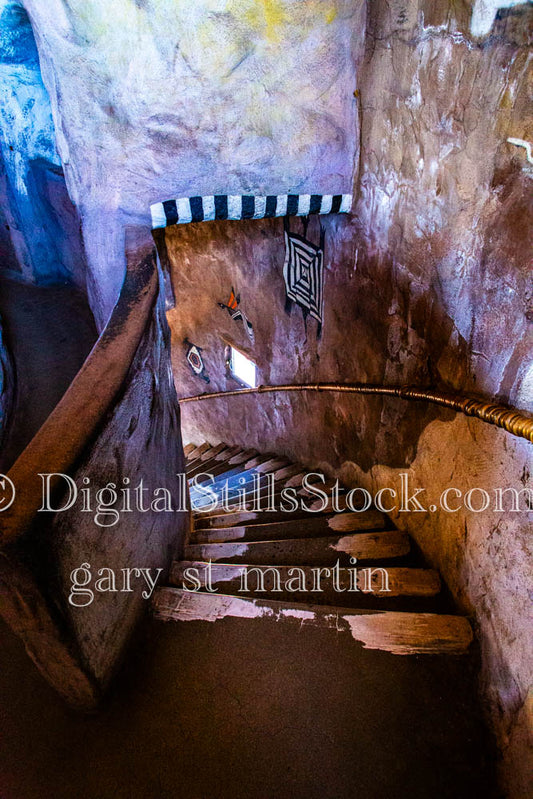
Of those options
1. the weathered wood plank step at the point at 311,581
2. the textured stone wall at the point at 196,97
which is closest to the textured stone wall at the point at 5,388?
the textured stone wall at the point at 196,97

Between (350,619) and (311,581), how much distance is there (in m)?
0.36

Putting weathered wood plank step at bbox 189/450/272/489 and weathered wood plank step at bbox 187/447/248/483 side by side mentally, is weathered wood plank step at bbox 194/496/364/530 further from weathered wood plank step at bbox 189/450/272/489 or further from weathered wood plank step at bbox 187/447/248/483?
weathered wood plank step at bbox 187/447/248/483

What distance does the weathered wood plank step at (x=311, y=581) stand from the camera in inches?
99.3

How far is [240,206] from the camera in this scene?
323cm

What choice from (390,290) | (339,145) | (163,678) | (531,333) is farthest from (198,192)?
(163,678)

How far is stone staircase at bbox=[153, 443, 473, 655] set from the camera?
225cm

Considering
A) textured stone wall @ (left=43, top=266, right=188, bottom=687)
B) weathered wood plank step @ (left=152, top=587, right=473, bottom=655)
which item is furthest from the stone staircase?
textured stone wall @ (left=43, top=266, right=188, bottom=687)

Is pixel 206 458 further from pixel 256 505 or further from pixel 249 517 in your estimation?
pixel 249 517

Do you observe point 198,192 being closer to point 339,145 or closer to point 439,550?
point 339,145

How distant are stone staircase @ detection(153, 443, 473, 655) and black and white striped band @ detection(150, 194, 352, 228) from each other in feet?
7.12

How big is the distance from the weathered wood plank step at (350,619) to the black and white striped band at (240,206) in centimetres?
239

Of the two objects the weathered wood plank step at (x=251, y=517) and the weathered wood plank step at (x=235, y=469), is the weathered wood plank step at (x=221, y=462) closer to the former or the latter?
the weathered wood plank step at (x=235, y=469)

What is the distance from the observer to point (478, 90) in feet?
6.07

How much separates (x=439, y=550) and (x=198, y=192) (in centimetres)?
270
